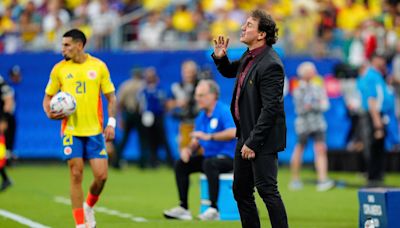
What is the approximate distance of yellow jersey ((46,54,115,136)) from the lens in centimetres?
1016

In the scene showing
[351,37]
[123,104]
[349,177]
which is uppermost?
[351,37]

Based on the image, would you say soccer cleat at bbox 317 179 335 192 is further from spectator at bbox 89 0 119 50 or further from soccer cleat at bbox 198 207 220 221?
spectator at bbox 89 0 119 50

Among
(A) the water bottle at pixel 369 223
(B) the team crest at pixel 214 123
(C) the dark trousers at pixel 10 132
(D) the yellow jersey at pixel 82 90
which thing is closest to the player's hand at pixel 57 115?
(D) the yellow jersey at pixel 82 90

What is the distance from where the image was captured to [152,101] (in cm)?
2278

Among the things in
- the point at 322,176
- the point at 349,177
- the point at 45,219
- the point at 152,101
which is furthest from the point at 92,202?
the point at 152,101

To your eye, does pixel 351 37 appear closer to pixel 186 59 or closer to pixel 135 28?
pixel 186 59

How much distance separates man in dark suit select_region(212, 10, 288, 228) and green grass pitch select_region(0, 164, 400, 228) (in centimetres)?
238

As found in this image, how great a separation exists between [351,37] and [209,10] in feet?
13.8

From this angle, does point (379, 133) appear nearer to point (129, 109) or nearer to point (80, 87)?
point (129, 109)

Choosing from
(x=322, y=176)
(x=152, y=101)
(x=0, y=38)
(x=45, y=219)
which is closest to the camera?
(x=45, y=219)

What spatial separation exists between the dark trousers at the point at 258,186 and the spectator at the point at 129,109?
14.1 m

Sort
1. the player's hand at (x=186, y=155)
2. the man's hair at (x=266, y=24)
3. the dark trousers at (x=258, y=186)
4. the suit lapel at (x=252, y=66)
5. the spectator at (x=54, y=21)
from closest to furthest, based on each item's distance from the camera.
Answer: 1. the dark trousers at (x=258, y=186)
2. the suit lapel at (x=252, y=66)
3. the man's hair at (x=266, y=24)
4. the player's hand at (x=186, y=155)
5. the spectator at (x=54, y=21)

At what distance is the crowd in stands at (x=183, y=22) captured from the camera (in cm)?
2416

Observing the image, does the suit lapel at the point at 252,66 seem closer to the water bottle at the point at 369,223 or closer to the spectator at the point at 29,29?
the water bottle at the point at 369,223
